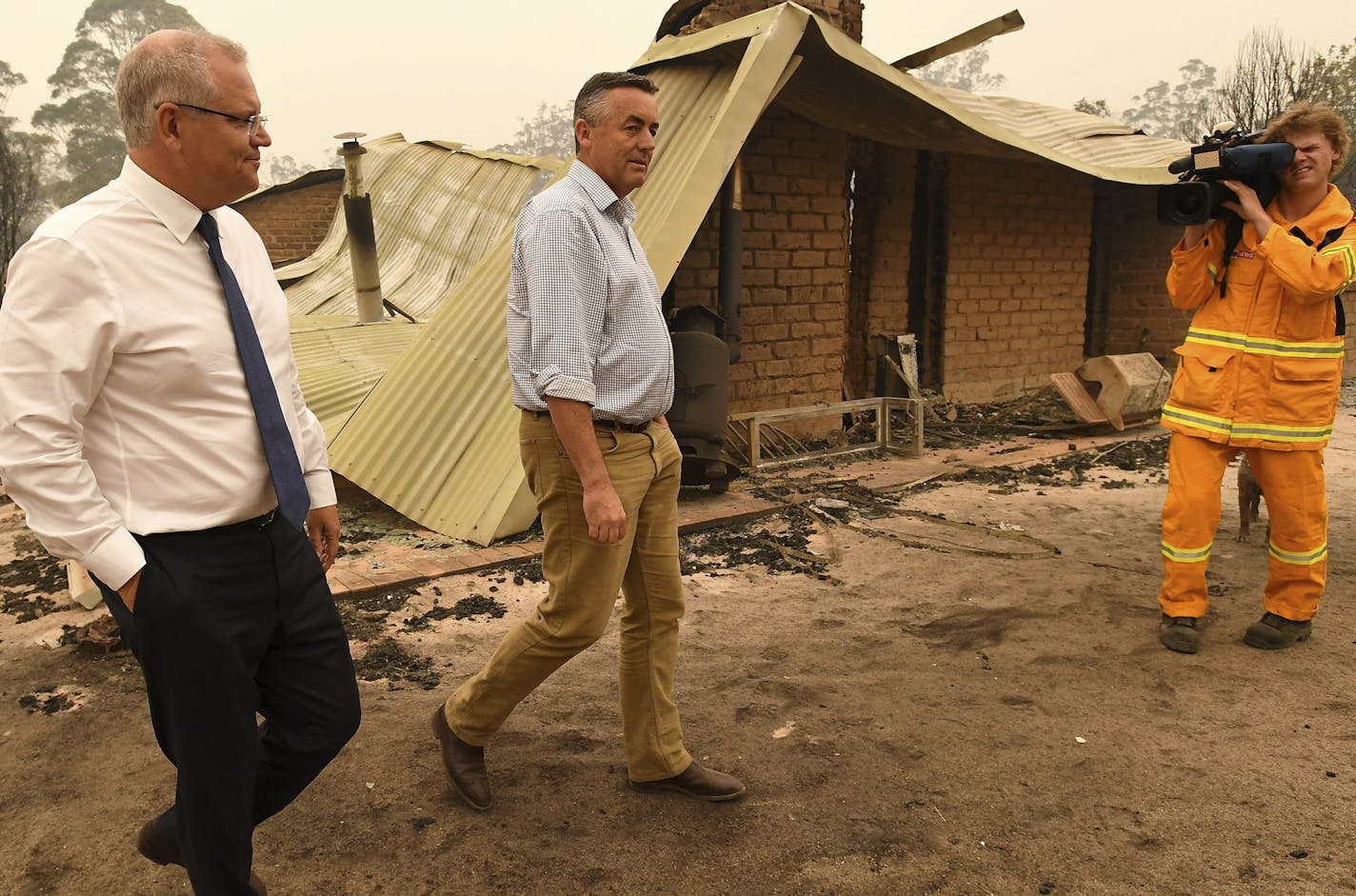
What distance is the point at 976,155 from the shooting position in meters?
8.64

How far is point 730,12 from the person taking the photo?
6.78 m

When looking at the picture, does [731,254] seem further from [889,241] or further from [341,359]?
[341,359]

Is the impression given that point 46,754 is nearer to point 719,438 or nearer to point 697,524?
point 697,524

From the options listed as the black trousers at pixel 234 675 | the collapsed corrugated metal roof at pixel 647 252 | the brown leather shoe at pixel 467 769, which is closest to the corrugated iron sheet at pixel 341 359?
the collapsed corrugated metal roof at pixel 647 252

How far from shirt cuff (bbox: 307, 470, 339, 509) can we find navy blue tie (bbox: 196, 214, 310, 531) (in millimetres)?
233

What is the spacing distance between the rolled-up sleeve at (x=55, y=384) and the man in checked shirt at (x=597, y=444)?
0.91 m

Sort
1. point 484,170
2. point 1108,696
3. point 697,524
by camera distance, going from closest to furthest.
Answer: point 1108,696 → point 697,524 → point 484,170

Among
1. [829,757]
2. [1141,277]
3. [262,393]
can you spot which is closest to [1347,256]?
[829,757]

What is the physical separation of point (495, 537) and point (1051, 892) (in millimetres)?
3320

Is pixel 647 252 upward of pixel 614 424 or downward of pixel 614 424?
upward

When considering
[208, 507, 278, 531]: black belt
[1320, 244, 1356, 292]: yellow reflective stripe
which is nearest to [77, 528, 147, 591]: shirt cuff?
[208, 507, 278, 531]: black belt

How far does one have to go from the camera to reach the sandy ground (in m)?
2.37

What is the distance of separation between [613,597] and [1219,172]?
2779mm

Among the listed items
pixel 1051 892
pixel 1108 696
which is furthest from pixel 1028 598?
pixel 1051 892
